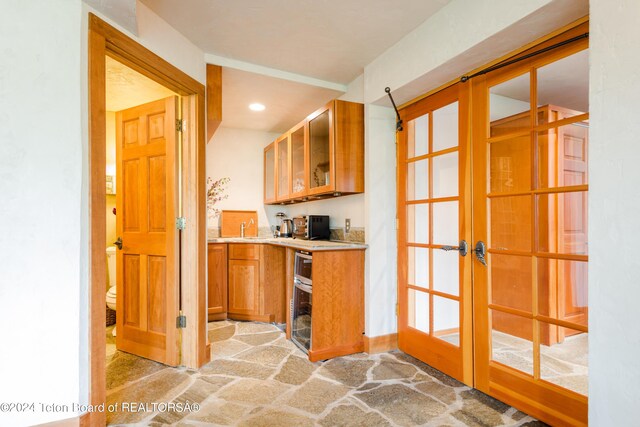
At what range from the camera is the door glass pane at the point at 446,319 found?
7.61ft

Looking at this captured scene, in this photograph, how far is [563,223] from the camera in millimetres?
1701

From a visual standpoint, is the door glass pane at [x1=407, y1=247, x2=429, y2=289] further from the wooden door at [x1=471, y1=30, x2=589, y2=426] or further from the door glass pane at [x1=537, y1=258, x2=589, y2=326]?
the door glass pane at [x1=537, y1=258, x2=589, y2=326]

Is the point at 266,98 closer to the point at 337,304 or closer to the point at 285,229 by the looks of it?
Answer: the point at 285,229

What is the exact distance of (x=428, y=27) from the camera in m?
2.21

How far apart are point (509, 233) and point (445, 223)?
50cm

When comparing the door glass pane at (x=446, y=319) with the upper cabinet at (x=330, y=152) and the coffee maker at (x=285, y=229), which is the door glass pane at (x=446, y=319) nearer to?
the upper cabinet at (x=330, y=152)

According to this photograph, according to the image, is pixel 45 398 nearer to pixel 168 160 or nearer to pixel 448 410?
pixel 168 160

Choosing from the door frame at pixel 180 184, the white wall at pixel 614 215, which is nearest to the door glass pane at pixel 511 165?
the white wall at pixel 614 215

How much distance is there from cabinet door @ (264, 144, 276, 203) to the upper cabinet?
2.18 ft

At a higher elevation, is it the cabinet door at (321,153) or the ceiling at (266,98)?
the ceiling at (266,98)

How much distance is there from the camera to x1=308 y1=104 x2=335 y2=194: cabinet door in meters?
2.93

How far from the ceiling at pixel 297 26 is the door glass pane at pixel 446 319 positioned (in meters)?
2.02

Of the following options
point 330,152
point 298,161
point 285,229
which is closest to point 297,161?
point 298,161

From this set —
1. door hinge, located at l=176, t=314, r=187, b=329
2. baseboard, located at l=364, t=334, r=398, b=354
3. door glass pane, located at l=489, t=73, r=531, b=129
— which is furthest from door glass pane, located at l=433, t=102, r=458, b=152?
door hinge, located at l=176, t=314, r=187, b=329
